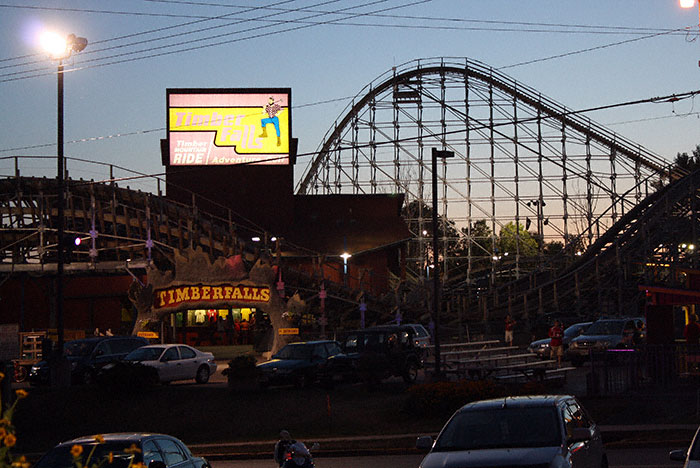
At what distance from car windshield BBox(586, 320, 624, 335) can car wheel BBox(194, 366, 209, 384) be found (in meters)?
13.2

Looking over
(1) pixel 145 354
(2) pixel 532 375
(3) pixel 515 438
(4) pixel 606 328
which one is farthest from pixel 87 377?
(3) pixel 515 438

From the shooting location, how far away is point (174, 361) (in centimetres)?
3041

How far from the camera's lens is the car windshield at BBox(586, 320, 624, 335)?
32875 millimetres

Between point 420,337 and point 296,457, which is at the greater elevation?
point 420,337

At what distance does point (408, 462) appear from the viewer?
58.2 feet

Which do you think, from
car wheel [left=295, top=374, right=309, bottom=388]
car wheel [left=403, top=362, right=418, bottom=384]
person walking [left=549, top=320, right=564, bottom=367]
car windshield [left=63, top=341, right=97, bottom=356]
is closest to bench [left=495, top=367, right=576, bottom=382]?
car wheel [left=403, top=362, right=418, bottom=384]

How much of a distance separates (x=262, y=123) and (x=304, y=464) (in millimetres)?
47033

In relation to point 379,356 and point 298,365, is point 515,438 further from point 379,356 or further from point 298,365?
point 298,365

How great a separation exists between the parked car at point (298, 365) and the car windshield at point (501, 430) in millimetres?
17207

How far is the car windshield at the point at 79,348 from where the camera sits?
3216 cm

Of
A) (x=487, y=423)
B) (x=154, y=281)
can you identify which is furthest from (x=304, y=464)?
(x=154, y=281)

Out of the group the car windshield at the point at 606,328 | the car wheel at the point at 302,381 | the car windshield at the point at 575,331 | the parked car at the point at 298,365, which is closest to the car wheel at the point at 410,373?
the parked car at the point at 298,365

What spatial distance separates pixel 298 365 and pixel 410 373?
3.59 metres

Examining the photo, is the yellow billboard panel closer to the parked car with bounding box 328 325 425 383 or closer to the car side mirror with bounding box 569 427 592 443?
the parked car with bounding box 328 325 425 383
